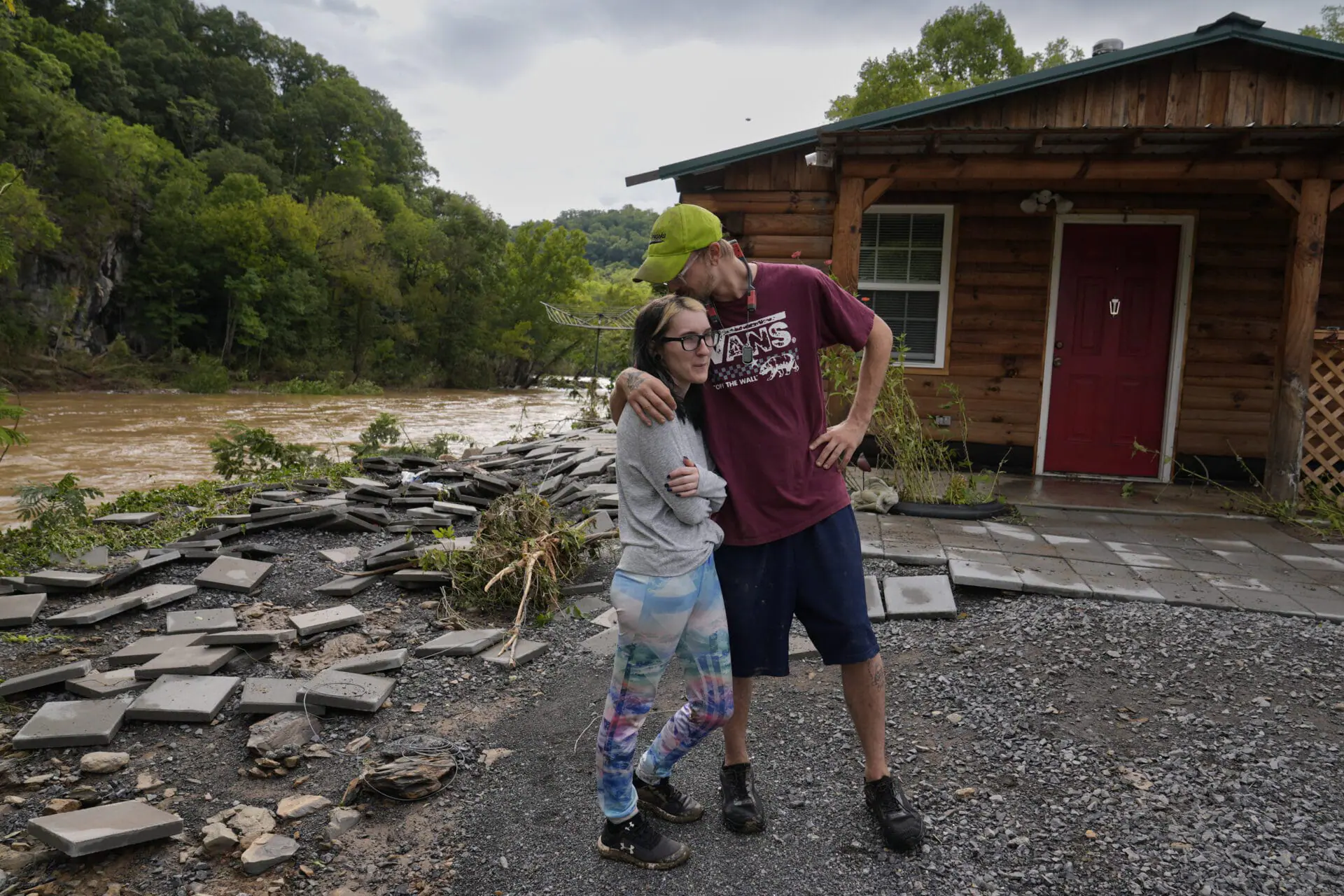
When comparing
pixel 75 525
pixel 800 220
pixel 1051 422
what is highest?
pixel 800 220

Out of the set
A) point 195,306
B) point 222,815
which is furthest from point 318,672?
point 195,306

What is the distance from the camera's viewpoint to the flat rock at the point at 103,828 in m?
2.30

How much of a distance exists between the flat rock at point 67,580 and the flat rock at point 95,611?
0.32 meters

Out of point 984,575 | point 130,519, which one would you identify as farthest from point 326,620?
point 130,519

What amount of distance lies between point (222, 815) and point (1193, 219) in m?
8.91

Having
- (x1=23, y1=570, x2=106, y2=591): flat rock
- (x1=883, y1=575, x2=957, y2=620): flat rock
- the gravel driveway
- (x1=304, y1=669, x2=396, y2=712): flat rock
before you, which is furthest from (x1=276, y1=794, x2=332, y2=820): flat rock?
(x1=23, y1=570, x2=106, y2=591): flat rock

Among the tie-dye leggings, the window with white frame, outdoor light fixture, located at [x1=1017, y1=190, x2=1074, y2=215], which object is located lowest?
the tie-dye leggings

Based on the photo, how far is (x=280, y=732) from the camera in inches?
123

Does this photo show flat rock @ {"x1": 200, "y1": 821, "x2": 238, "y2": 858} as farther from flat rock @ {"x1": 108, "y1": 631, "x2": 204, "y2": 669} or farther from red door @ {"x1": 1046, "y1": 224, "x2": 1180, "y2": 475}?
red door @ {"x1": 1046, "y1": 224, "x2": 1180, "y2": 475}

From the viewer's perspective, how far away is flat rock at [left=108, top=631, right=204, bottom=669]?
3891 mm

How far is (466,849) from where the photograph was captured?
8.14ft

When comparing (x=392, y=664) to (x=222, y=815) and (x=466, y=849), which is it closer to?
(x=222, y=815)

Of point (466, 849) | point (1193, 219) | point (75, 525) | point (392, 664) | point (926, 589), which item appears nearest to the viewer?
point (466, 849)

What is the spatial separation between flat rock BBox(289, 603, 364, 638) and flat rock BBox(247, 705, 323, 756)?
3.26 ft
